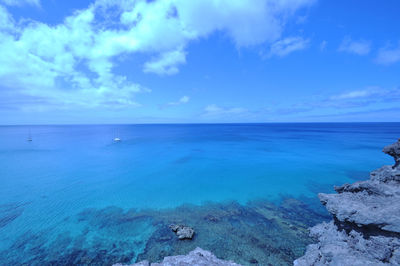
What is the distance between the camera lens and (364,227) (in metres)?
7.34

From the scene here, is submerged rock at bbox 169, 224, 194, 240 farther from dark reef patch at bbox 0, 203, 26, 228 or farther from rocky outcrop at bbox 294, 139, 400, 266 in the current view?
dark reef patch at bbox 0, 203, 26, 228

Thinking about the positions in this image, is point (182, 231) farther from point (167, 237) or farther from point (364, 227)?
point (364, 227)

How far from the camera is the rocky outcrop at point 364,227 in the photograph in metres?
6.34

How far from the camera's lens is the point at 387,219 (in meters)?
6.65

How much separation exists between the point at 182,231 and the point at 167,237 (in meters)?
0.98

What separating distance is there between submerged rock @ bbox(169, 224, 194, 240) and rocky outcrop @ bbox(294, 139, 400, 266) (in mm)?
5737

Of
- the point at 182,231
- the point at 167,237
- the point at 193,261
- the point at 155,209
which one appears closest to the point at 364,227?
the point at 193,261

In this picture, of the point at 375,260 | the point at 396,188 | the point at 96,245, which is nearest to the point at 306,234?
the point at 375,260

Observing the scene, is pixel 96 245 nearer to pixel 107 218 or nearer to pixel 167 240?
pixel 107 218

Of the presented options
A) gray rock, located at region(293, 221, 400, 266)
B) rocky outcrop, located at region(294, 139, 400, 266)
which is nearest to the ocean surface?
gray rock, located at region(293, 221, 400, 266)

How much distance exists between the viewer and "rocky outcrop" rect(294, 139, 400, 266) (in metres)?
6.34

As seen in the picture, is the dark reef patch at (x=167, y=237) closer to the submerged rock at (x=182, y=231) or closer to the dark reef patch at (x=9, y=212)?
the submerged rock at (x=182, y=231)

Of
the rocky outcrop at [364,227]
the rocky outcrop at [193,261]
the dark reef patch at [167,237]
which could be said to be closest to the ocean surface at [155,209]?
the dark reef patch at [167,237]

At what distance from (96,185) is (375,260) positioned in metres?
22.9
